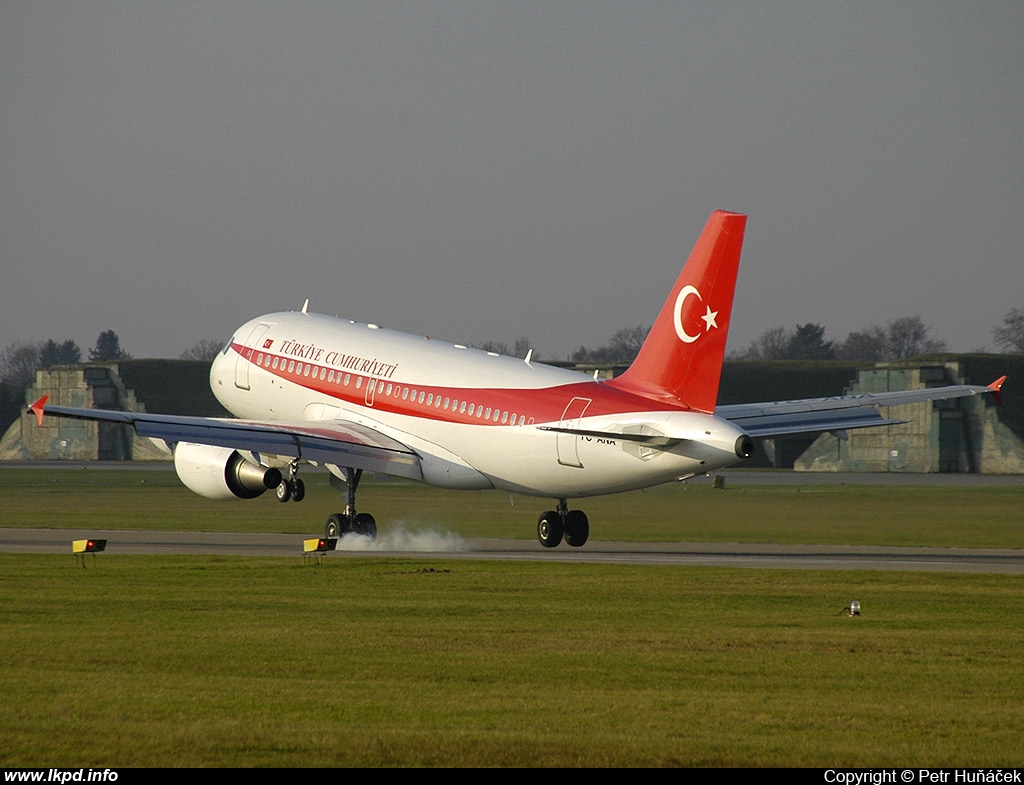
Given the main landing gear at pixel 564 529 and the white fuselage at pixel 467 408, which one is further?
the main landing gear at pixel 564 529

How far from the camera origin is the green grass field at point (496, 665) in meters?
15.5

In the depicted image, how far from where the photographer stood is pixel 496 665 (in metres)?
21.0

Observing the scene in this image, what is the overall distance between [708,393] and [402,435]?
38.1ft

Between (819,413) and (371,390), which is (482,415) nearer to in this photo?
(371,390)

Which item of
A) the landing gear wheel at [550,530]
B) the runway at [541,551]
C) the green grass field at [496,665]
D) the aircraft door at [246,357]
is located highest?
the aircraft door at [246,357]

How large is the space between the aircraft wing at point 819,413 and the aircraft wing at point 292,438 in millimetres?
9601

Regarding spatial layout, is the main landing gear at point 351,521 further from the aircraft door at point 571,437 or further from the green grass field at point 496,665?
the aircraft door at point 571,437

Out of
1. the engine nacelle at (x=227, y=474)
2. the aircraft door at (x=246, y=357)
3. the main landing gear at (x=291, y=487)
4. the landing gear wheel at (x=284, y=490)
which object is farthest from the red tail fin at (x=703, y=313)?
the aircraft door at (x=246, y=357)

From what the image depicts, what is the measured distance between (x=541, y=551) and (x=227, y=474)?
30.6ft

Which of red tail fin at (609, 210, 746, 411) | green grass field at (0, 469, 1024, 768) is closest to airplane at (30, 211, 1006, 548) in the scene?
red tail fin at (609, 210, 746, 411)

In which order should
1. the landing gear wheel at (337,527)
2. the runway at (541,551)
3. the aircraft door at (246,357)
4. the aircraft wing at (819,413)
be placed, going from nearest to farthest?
the runway at (541,551), the aircraft wing at (819,413), the landing gear wheel at (337,527), the aircraft door at (246,357)

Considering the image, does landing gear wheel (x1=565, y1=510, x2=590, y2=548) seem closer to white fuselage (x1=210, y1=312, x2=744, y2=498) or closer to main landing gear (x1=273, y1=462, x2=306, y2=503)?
white fuselage (x1=210, y1=312, x2=744, y2=498)
